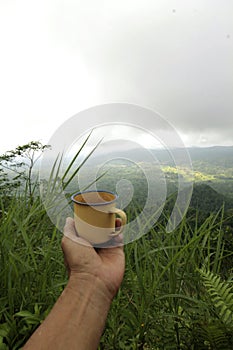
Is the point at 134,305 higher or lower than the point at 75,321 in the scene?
lower

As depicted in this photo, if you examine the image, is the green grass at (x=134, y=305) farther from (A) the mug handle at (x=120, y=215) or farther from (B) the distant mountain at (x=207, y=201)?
(B) the distant mountain at (x=207, y=201)

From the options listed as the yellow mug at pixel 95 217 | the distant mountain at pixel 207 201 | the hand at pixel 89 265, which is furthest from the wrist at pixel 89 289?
the distant mountain at pixel 207 201

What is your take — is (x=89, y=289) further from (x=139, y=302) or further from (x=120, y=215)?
(x=139, y=302)

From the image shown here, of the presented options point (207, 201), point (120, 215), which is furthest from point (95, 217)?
point (207, 201)

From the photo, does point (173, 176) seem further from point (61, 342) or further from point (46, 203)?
point (61, 342)

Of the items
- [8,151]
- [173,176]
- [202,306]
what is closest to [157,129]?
[173,176]
